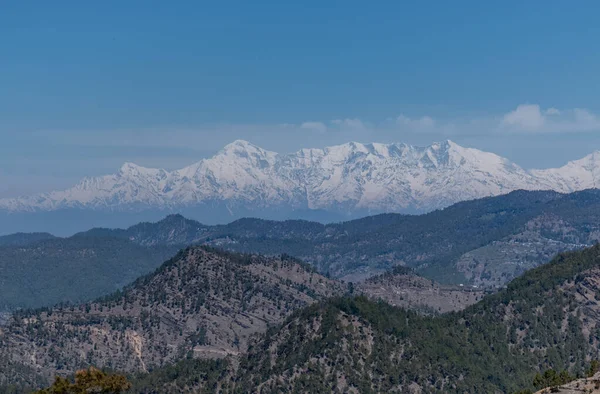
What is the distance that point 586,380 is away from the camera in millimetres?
159125

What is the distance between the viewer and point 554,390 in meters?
154

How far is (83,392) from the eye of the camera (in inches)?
5625

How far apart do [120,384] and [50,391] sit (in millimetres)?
10711

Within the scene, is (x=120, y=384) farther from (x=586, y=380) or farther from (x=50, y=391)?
(x=586, y=380)

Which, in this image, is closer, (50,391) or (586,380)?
(50,391)

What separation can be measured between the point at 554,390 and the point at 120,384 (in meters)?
70.4

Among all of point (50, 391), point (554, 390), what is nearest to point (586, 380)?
point (554, 390)

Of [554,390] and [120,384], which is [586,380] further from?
[120,384]

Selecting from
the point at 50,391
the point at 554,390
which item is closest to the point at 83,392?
the point at 50,391

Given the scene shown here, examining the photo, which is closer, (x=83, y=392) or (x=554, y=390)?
(x=83, y=392)

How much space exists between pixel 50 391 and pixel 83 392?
6.08 m

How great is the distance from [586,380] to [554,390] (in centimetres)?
887

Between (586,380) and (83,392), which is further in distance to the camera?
(586,380)

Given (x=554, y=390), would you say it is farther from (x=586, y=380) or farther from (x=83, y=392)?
(x=83, y=392)
